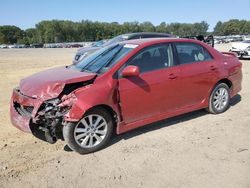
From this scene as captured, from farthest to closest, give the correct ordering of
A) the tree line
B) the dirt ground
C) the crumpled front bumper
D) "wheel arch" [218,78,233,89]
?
the tree line, "wheel arch" [218,78,233,89], the crumpled front bumper, the dirt ground

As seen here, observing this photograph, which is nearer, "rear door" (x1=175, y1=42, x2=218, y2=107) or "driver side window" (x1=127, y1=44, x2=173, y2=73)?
"driver side window" (x1=127, y1=44, x2=173, y2=73)

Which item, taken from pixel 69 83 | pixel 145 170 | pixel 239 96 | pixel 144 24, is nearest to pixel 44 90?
pixel 69 83

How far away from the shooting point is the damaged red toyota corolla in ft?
16.0

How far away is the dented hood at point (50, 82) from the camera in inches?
195

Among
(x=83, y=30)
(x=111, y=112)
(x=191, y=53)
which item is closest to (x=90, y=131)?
(x=111, y=112)

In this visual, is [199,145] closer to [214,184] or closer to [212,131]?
[212,131]

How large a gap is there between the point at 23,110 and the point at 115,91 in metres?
1.52

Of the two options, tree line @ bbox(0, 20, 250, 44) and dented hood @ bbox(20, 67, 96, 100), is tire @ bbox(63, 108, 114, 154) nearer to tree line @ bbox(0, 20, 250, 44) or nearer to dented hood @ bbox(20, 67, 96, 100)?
dented hood @ bbox(20, 67, 96, 100)

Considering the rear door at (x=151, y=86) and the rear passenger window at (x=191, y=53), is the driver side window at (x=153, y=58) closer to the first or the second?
the rear door at (x=151, y=86)

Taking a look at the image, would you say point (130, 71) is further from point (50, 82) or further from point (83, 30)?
point (83, 30)

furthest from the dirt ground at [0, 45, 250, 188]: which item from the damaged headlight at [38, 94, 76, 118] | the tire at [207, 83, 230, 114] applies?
the damaged headlight at [38, 94, 76, 118]

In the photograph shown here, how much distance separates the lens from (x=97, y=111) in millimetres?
5027

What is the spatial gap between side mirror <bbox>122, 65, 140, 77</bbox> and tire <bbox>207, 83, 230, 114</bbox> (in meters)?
2.32

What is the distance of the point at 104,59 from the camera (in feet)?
18.9
